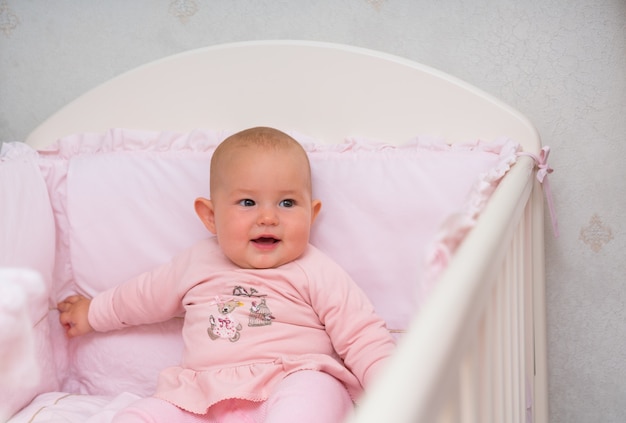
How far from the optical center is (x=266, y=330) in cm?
101

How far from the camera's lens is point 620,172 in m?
1.22

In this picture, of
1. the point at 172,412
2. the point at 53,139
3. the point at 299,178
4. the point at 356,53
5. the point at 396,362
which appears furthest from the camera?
the point at 53,139

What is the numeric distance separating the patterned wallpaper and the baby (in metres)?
0.34

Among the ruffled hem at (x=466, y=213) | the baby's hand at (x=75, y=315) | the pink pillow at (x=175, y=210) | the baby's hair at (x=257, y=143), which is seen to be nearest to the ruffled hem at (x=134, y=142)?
the pink pillow at (x=175, y=210)

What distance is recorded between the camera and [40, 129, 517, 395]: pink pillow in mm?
1117

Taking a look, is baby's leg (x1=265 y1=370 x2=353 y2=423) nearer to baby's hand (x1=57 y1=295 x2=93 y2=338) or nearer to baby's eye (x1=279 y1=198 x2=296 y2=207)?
baby's eye (x1=279 y1=198 x2=296 y2=207)

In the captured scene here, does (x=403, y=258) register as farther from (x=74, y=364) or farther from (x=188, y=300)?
(x=74, y=364)

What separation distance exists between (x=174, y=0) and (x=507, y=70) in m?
0.62

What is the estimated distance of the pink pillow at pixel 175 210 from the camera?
44.0 inches

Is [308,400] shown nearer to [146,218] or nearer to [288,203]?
[288,203]

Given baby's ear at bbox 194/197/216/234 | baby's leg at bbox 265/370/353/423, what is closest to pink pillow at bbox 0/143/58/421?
baby's ear at bbox 194/197/216/234

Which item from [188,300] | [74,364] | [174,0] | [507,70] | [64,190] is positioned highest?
[174,0]

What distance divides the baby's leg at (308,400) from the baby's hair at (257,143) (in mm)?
317

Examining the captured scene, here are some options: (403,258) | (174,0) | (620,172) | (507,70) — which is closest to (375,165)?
(403,258)
